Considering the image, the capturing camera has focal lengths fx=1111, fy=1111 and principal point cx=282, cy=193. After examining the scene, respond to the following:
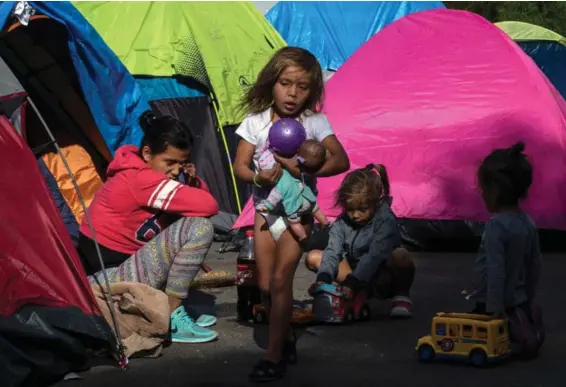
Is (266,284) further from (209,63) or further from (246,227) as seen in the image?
(209,63)

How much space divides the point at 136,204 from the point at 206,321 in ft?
2.43

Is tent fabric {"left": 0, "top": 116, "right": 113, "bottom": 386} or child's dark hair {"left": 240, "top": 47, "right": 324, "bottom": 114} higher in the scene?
child's dark hair {"left": 240, "top": 47, "right": 324, "bottom": 114}

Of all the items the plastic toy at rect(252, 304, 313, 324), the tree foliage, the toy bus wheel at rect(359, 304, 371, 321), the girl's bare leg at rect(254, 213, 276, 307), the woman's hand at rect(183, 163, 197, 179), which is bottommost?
the toy bus wheel at rect(359, 304, 371, 321)

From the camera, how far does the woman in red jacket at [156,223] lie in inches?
212

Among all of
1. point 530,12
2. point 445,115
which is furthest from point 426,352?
point 530,12

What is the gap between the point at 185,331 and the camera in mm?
5387

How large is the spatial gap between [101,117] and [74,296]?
3.68 meters

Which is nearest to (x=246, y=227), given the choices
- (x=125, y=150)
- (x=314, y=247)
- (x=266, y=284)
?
(x=314, y=247)

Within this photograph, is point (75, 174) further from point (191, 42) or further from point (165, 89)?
point (191, 42)

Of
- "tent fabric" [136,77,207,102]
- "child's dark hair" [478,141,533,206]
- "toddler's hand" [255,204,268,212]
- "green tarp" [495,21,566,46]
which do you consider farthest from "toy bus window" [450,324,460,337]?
"green tarp" [495,21,566,46]

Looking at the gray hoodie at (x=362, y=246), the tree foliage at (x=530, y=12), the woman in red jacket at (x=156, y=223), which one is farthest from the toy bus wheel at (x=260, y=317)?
the tree foliage at (x=530, y=12)

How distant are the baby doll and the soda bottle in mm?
1055

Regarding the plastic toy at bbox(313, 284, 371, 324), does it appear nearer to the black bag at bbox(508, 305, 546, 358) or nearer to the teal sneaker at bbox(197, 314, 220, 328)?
the teal sneaker at bbox(197, 314, 220, 328)

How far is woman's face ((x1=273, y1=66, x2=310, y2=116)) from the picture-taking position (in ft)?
16.0
